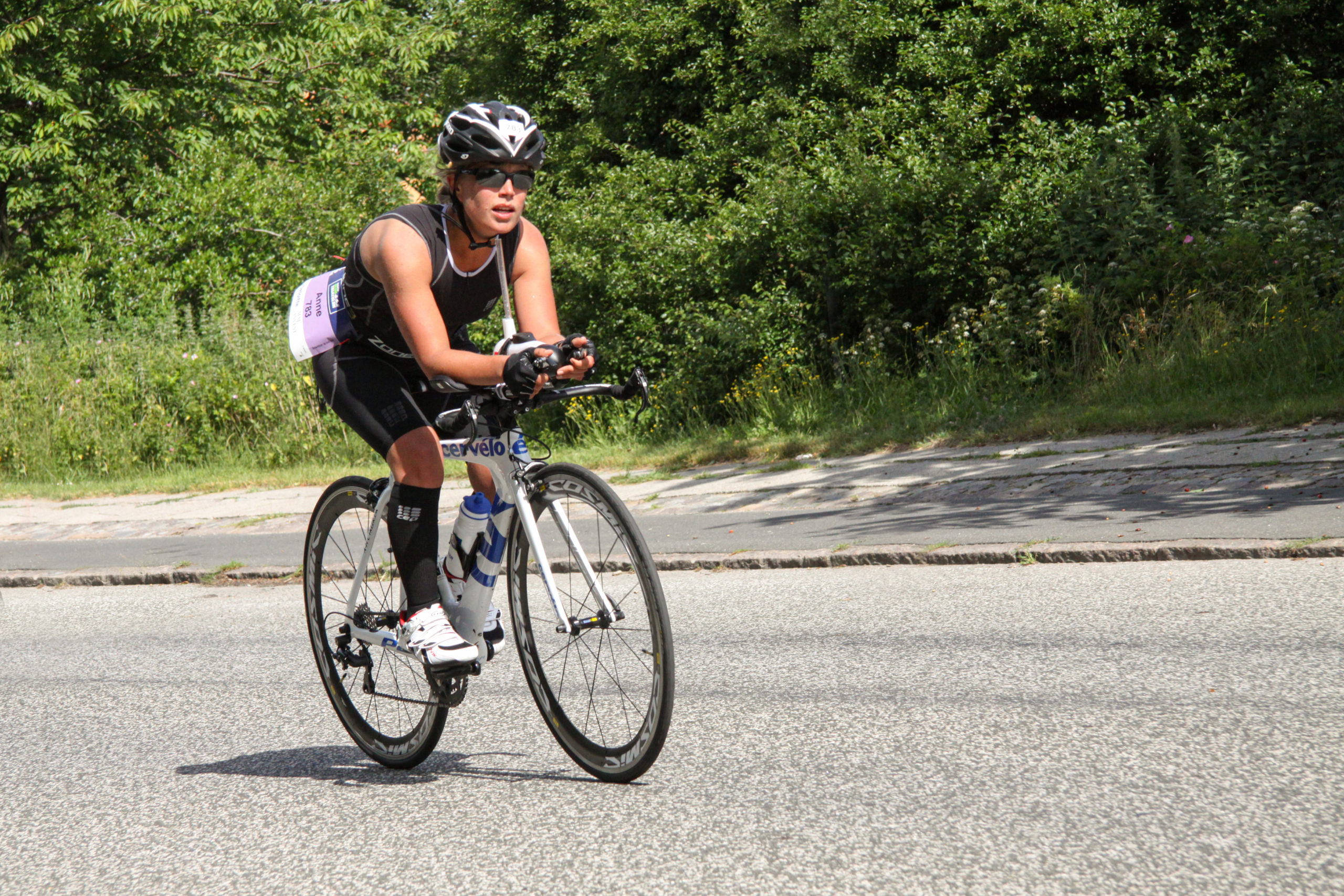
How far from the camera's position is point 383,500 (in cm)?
443

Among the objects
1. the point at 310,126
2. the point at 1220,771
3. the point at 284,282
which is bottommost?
the point at 1220,771

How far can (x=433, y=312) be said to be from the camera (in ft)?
12.8

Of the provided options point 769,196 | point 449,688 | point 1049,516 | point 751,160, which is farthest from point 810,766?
point 751,160

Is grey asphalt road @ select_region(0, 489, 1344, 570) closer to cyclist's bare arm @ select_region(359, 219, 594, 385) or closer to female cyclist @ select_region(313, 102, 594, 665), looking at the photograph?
female cyclist @ select_region(313, 102, 594, 665)

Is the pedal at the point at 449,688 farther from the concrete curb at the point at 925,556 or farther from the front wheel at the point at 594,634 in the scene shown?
the concrete curb at the point at 925,556

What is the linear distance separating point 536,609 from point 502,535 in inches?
10.7

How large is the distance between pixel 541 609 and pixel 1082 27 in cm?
1415

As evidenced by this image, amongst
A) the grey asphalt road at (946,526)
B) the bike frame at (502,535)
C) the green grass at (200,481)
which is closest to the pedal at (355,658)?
the bike frame at (502,535)

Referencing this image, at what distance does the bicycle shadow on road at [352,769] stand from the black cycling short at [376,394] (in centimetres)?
112

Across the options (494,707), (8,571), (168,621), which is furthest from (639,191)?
(494,707)

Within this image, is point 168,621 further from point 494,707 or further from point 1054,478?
point 1054,478

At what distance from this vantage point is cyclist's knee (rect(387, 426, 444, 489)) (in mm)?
4156

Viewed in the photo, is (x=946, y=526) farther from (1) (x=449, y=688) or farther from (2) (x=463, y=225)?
(2) (x=463, y=225)

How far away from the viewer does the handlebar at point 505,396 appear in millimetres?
3684
